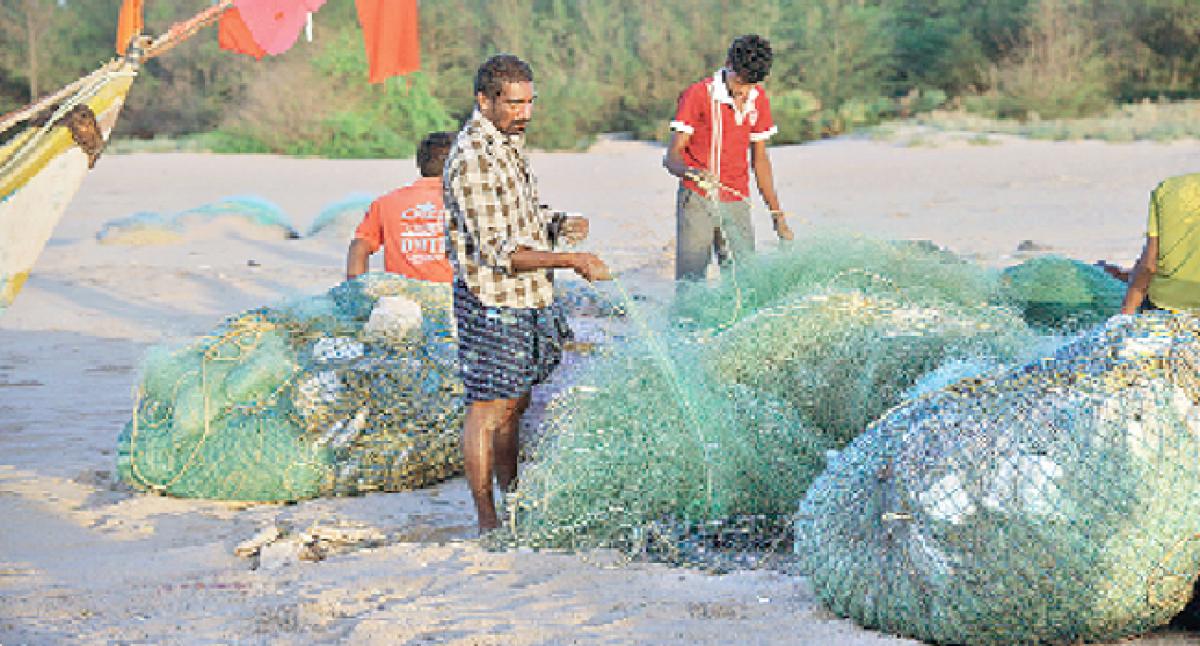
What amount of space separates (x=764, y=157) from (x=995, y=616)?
4230mm

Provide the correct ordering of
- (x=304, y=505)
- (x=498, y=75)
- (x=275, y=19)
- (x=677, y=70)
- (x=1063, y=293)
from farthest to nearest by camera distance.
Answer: (x=677, y=70) < (x=1063, y=293) < (x=275, y=19) < (x=304, y=505) < (x=498, y=75)

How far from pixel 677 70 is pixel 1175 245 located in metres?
18.7

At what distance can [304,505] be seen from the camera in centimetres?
498

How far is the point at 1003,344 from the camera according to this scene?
4.48 metres

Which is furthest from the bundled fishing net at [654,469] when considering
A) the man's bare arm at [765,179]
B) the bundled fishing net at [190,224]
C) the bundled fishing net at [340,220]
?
the bundled fishing net at [190,224]

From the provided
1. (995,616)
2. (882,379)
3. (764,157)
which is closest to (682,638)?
(995,616)

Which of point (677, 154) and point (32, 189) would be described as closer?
point (32, 189)

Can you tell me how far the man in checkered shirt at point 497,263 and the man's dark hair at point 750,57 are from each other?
7.64ft

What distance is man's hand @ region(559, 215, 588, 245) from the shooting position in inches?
176

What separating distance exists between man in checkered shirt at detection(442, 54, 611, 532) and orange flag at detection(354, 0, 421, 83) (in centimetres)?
248

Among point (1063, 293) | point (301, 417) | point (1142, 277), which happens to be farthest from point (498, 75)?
point (1063, 293)

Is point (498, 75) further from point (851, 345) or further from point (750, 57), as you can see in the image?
point (750, 57)

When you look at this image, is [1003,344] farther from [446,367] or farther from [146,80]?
[146,80]

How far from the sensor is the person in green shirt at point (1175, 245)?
4.46 m
